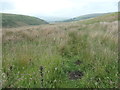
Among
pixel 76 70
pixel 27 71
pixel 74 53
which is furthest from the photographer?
pixel 74 53

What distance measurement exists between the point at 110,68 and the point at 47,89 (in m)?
1.74

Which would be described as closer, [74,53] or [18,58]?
[18,58]

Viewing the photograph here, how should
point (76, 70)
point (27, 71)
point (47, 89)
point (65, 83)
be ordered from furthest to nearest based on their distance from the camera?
point (76, 70), point (27, 71), point (65, 83), point (47, 89)

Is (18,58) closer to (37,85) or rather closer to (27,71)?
(27,71)

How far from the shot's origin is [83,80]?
289 centimetres

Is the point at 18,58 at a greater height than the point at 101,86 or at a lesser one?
greater

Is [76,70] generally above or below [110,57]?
below

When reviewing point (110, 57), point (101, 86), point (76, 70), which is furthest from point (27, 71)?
point (110, 57)

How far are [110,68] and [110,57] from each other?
1.56ft

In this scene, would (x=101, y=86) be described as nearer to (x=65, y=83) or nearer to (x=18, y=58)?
(x=65, y=83)

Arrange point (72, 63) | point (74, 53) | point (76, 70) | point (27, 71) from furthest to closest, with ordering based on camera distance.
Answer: point (74, 53), point (72, 63), point (76, 70), point (27, 71)

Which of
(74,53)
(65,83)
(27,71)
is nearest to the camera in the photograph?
(65,83)

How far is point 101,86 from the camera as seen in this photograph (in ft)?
8.74

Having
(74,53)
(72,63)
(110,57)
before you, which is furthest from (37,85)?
(74,53)
